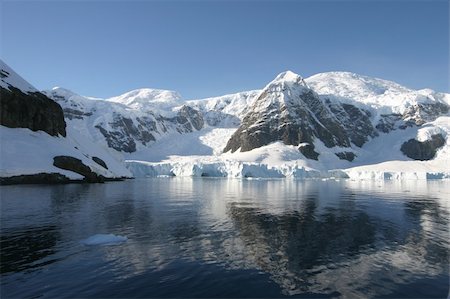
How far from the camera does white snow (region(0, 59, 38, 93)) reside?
286 feet

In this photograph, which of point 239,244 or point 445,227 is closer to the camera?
point 239,244

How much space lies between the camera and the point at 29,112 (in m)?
86.4

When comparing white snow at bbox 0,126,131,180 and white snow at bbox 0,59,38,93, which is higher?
white snow at bbox 0,59,38,93

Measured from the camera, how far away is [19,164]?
67.4 meters

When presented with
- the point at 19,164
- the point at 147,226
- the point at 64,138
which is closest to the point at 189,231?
the point at 147,226

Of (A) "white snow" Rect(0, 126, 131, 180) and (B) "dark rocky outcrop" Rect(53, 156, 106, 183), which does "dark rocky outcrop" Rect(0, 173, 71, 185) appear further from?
(B) "dark rocky outcrop" Rect(53, 156, 106, 183)

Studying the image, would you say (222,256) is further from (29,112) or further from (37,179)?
(29,112)

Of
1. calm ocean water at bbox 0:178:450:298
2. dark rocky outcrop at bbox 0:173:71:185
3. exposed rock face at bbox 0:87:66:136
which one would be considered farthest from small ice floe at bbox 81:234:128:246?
exposed rock face at bbox 0:87:66:136

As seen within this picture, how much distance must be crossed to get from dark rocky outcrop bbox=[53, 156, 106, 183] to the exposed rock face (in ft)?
52.7

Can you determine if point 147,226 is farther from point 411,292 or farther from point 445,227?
point 445,227

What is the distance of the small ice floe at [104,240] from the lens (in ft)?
72.5

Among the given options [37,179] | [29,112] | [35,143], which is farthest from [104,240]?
[29,112]

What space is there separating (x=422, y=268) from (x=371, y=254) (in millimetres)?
2937

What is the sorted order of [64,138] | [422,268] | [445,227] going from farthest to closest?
[64,138], [445,227], [422,268]
